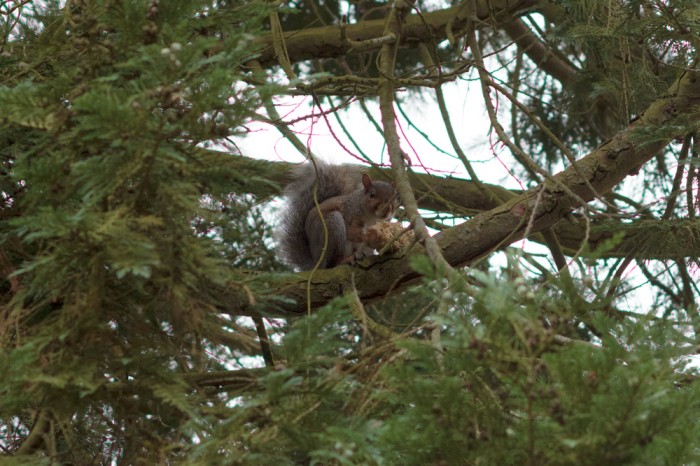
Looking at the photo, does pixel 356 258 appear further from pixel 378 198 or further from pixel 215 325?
pixel 215 325

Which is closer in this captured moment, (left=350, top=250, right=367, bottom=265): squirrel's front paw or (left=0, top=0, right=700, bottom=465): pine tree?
(left=0, top=0, right=700, bottom=465): pine tree

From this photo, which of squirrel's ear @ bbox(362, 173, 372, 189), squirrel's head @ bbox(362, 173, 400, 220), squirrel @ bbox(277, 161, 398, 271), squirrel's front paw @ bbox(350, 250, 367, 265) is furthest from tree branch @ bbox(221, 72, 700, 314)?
squirrel's ear @ bbox(362, 173, 372, 189)

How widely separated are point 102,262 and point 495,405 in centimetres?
67

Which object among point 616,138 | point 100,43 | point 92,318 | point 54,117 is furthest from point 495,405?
point 616,138

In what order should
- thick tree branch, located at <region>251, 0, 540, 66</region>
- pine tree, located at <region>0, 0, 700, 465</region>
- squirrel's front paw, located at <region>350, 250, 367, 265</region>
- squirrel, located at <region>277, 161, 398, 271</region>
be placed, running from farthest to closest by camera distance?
thick tree branch, located at <region>251, 0, 540, 66</region>
squirrel, located at <region>277, 161, 398, 271</region>
squirrel's front paw, located at <region>350, 250, 367, 265</region>
pine tree, located at <region>0, 0, 700, 465</region>

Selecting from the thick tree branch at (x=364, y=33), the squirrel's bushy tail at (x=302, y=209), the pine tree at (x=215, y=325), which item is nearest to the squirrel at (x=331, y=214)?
the squirrel's bushy tail at (x=302, y=209)

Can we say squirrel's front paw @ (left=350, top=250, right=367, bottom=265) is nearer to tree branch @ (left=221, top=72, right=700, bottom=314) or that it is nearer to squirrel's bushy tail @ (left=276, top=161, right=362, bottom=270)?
tree branch @ (left=221, top=72, right=700, bottom=314)

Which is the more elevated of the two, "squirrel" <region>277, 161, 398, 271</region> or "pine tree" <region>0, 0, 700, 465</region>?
"squirrel" <region>277, 161, 398, 271</region>

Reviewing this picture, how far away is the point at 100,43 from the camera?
1.68 meters

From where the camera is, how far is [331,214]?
348cm

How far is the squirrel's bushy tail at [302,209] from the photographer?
352cm

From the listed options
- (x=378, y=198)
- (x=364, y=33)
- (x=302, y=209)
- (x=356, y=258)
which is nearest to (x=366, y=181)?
(x=378, y=198)

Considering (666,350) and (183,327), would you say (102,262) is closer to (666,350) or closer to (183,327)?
(183,327)

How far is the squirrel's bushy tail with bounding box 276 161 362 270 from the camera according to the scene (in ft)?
11.5
